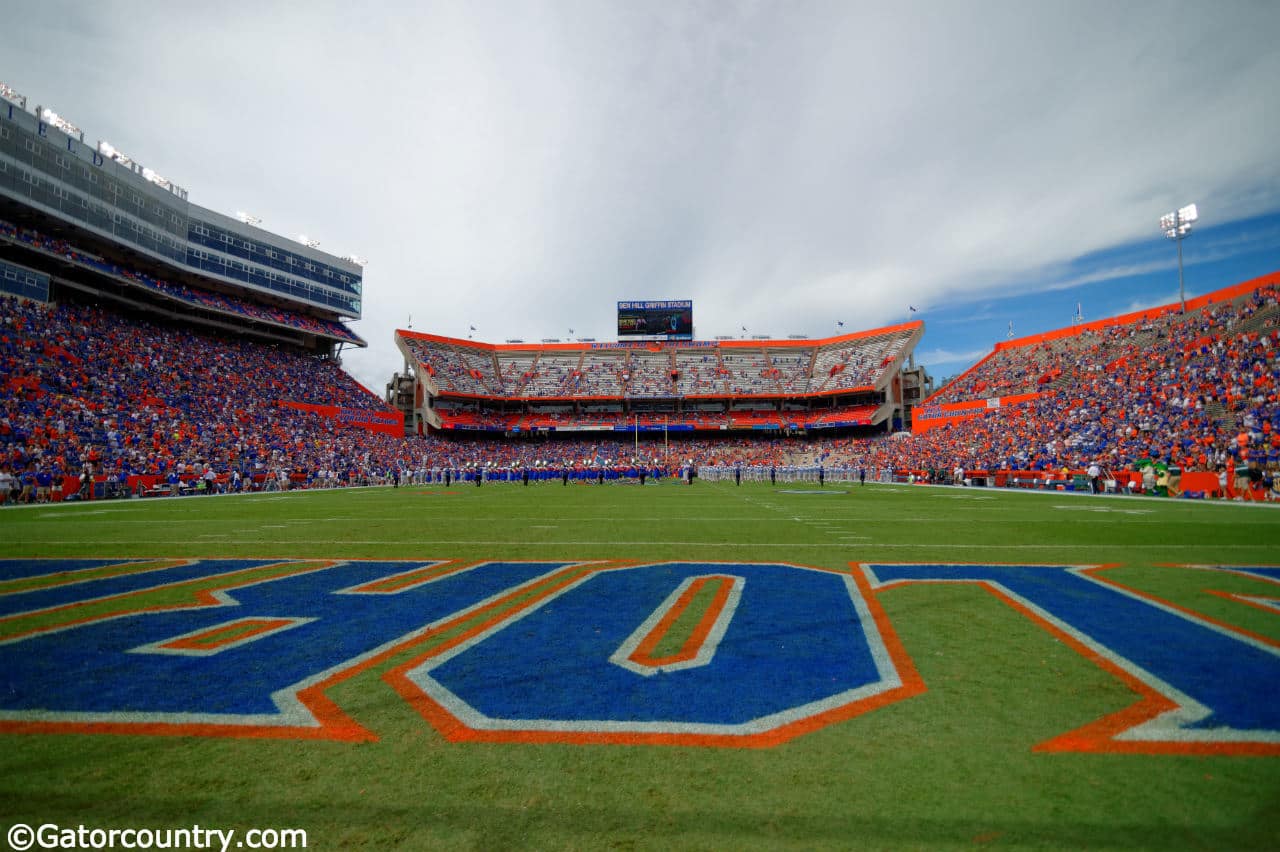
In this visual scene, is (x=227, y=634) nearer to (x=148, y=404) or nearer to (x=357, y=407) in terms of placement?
(x=148, y=404)

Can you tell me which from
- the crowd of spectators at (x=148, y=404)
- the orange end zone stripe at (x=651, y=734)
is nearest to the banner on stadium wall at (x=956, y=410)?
the crowd of spectators at (x=148, y=404)

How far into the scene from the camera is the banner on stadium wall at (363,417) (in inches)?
1956

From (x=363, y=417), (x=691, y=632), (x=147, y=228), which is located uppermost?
(x=147, y=228)

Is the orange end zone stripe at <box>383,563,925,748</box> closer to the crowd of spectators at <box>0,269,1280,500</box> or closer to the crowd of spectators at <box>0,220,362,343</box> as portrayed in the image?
the crowd of spectators at <box>0,269,1280,500</box>

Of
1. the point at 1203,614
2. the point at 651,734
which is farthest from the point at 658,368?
the point at 651,734

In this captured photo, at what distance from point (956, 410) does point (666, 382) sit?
31.0 metres

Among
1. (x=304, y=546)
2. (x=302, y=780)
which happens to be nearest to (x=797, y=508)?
(x=304, y=546)

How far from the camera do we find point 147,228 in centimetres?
4622

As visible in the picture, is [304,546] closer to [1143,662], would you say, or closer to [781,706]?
[781,706]

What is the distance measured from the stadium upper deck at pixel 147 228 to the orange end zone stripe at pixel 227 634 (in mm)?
46310

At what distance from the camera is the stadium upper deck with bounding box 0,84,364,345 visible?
37.8 m

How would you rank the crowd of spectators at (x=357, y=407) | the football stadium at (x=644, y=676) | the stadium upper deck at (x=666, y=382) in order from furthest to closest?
the stadium upper deck at (x=666, y=382), the crowd of spectators at (x=357, y=407), the football stadium at (x=644, y=676)

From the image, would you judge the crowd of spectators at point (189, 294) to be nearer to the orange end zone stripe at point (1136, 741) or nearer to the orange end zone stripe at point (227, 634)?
the orange end zone stripe at point (227, 634)

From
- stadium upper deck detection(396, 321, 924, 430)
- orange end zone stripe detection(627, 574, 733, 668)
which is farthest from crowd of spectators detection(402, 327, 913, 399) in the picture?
orange end zone stripe detection(627, 574, 733, 668)
